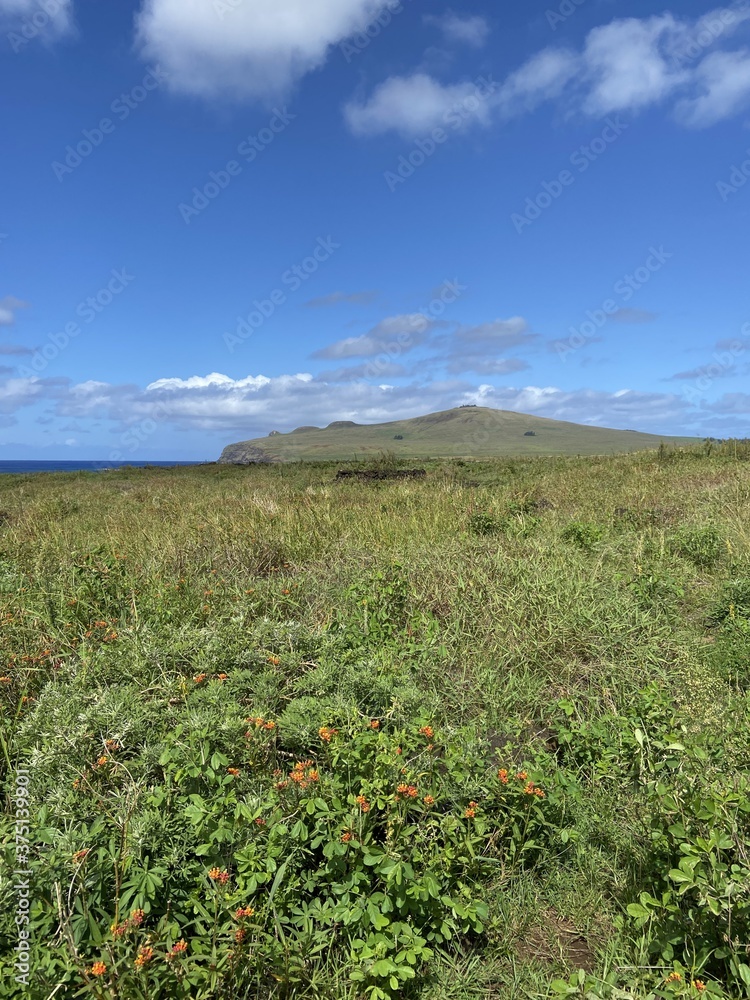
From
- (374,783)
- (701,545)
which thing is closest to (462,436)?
(701,545)

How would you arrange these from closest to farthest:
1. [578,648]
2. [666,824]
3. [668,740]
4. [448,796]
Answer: [666,824] < [668,740] < [448,796] < [578,648]

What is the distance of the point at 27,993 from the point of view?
1.80m

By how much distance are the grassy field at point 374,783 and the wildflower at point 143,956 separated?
0.16 feet

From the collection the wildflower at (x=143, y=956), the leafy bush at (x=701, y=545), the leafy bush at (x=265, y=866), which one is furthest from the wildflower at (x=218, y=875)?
the leafy bush at (x=701, y=545)

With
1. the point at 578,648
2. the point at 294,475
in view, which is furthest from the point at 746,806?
the point at 294,475

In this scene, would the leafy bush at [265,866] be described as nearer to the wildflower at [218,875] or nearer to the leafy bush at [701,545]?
the wildflower at [218,875]

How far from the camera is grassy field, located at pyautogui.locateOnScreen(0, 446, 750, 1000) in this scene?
203 cm

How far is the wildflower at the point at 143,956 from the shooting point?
182cm

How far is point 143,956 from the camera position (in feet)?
5.99

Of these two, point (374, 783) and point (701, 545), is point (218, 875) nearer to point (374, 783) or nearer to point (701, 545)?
point (374, 783)

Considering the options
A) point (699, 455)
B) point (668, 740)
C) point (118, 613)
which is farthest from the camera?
point (699, 455)

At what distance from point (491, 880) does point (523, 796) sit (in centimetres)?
42

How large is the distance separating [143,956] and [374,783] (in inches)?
41.4

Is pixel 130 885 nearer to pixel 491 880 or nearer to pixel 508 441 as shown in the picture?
pixel 491 880
